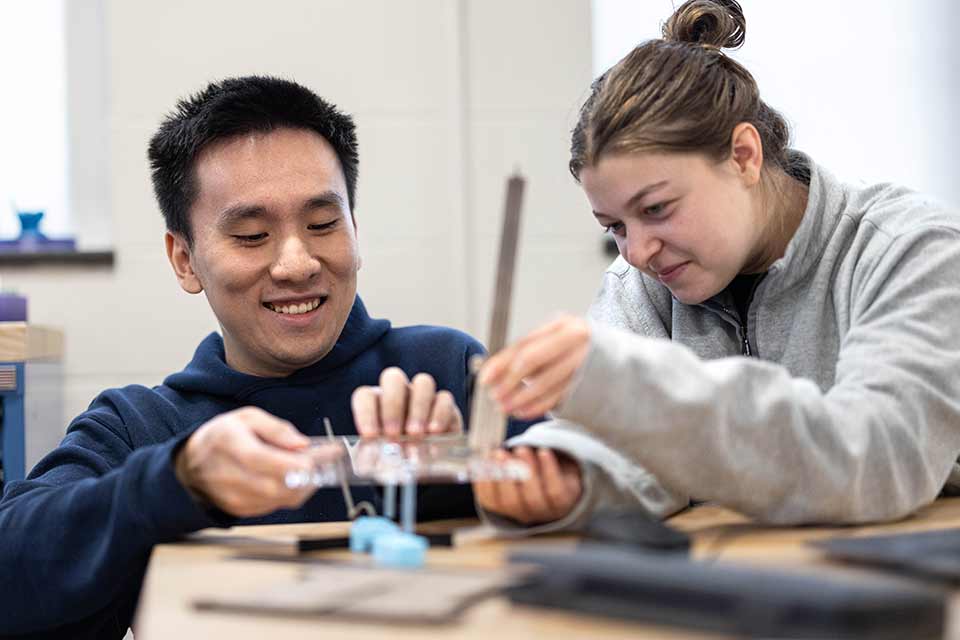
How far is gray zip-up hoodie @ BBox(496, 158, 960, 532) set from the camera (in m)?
0.92

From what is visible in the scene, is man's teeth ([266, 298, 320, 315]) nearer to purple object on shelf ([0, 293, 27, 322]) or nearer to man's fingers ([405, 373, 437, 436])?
man's fingers ([405, 373, 437, 436])

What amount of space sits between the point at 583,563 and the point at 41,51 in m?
2.62

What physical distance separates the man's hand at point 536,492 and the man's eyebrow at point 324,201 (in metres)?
0.71

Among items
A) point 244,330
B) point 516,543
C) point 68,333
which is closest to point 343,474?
point 516,543

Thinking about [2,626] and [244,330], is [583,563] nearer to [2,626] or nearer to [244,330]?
[2,626]

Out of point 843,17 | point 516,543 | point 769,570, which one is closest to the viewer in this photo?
point 769,570

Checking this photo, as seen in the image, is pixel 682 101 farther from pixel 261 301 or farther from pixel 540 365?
pixel 261 301

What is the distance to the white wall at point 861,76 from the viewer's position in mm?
2994

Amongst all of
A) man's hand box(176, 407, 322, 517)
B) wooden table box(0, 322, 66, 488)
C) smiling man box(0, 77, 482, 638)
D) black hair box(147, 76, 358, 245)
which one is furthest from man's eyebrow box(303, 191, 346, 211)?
wooden table box(0, 322, 66, 488)

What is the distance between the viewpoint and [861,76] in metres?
3.02

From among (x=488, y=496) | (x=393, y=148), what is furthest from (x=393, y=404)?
(x=393, y=148)

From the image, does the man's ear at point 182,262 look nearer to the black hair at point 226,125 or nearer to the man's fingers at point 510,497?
the black hair at point 226,125

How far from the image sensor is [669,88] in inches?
52.4

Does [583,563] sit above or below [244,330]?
below
